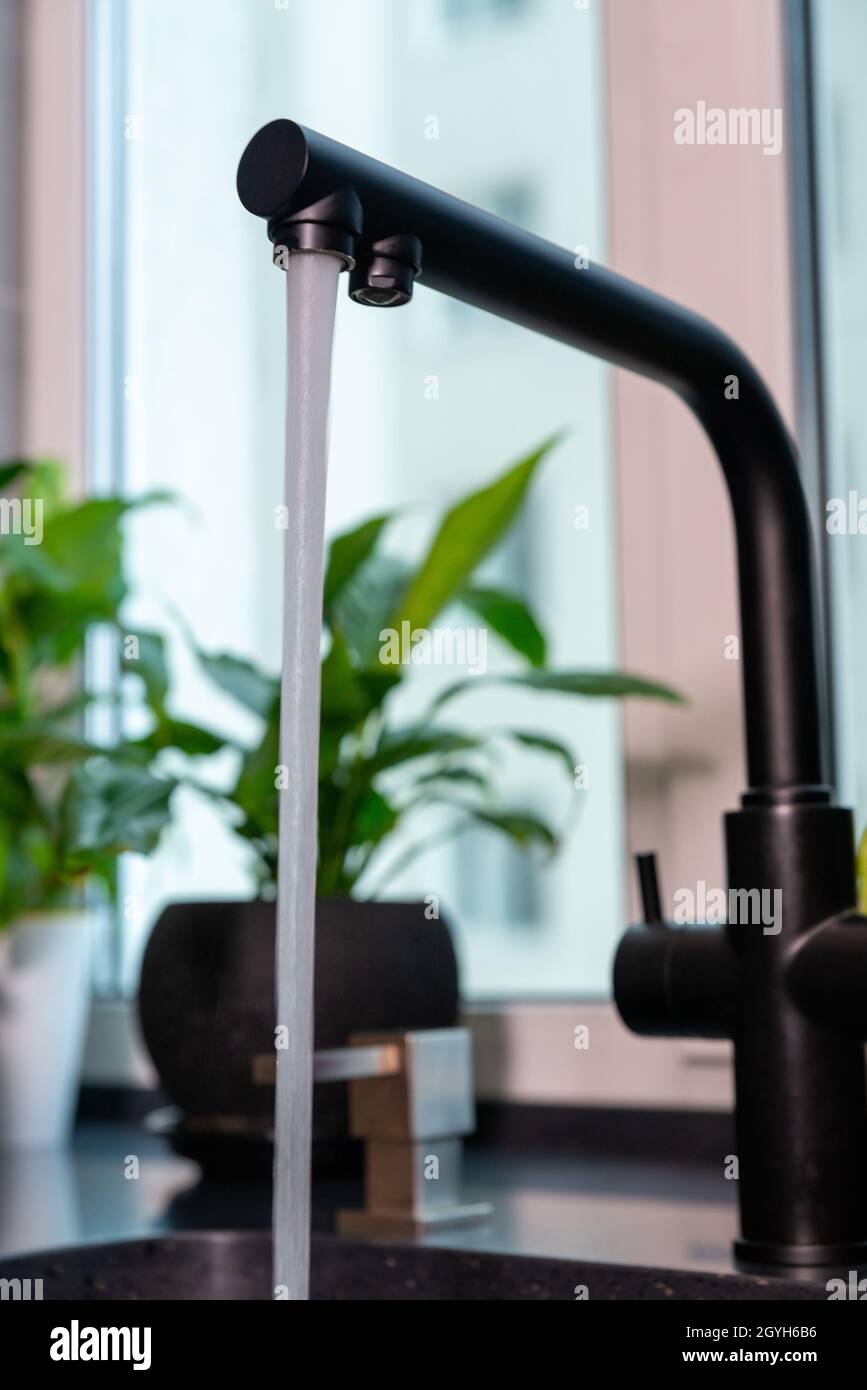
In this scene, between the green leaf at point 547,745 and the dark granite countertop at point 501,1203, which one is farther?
the green leaf at point 547,745

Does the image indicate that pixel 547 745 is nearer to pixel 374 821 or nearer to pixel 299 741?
pixel 374 821

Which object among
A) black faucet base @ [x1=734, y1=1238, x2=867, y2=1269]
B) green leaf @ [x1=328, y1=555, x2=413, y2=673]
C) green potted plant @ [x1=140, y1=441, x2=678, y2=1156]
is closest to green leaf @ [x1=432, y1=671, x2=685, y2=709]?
green potted plant @ [x1=140, y1=441, x2=678, y2=1156]

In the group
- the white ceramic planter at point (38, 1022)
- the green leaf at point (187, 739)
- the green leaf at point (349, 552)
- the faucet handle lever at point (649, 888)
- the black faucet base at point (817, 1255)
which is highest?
the green leaf at point (349, 552)

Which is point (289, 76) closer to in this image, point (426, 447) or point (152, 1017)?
point (426, 447)

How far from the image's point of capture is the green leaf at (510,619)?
3.12 ft

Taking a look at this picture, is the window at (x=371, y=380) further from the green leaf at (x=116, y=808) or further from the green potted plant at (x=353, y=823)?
the green leaf at (x=116, y=808)

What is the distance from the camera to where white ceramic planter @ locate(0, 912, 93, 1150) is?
1098 mm

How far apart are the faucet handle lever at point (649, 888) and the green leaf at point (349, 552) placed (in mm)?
314

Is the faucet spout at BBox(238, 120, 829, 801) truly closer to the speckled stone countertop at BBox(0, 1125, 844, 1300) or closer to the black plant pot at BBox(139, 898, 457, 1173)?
Result: the speckled stone countertop at BBox(0, 1125, 844, 1300)

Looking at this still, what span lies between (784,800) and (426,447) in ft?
2.24

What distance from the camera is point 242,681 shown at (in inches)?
37.4

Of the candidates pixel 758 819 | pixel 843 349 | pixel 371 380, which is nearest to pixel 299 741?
pixel 758 819

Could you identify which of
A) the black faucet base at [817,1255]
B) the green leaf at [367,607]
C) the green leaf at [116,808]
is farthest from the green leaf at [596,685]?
the black faucet base at [817,1255]
